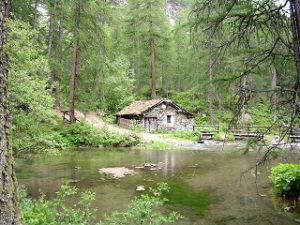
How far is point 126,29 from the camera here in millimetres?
52562

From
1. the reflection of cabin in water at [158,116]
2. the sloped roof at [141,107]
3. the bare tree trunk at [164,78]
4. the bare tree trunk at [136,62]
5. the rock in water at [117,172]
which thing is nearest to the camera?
the rock in water at [117,172]

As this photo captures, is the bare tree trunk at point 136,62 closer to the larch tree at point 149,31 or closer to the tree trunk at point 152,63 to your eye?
the larch tree at point 149,31

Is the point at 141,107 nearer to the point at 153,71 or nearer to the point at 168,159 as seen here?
the point at 153,71

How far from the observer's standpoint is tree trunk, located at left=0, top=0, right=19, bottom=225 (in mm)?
3613

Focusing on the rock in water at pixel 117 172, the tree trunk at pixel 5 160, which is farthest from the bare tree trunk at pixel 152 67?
the tree trunk at pixel 5 160

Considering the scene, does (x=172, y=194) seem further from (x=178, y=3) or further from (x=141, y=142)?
(x=178, y=3)

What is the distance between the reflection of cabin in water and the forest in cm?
279

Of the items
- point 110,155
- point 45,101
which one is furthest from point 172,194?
point 110,155

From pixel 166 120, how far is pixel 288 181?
2881cm

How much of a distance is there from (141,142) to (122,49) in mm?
26699

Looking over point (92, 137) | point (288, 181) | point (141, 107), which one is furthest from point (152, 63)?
point (288, 181)

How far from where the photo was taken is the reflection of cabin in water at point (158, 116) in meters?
39.2

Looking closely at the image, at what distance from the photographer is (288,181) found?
11641mm

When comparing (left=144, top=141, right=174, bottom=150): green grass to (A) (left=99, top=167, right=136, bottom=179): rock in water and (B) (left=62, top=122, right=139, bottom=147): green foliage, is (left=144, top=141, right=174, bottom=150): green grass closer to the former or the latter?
(B) (left=62, top=122, right=139, bottom=147): green foliage
